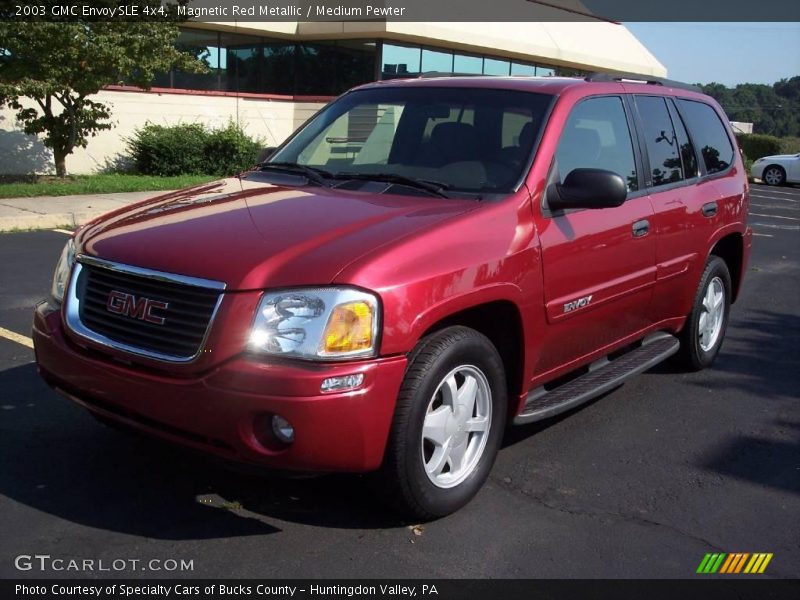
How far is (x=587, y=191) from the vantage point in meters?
4.07

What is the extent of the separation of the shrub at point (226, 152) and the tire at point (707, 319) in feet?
44.1

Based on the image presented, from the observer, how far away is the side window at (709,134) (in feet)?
19.1

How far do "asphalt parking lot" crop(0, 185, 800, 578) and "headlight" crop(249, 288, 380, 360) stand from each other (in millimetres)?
611

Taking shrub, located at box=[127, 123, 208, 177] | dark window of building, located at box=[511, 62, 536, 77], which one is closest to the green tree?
shrub, located at box=[127, 123, 208, 177]

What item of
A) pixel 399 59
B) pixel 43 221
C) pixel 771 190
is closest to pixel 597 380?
pixel 43 221

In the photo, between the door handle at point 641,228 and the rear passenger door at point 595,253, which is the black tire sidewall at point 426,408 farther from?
the door handle at point 641,228

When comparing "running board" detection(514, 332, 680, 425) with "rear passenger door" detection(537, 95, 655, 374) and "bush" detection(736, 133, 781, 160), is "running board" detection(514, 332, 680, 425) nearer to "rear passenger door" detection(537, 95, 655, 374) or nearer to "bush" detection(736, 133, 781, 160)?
"rear passenger door" detection(537, 95, 655, 374)

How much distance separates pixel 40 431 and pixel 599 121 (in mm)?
3415

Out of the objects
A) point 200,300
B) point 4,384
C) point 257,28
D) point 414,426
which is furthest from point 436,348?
point 257,28

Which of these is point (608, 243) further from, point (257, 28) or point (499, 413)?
point (257, 28)

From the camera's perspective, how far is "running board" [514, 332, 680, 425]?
13.8 feet

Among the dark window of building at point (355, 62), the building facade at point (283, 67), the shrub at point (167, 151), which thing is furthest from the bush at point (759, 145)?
the shrub at point (167, 151)

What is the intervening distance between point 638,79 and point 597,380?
1971mm
